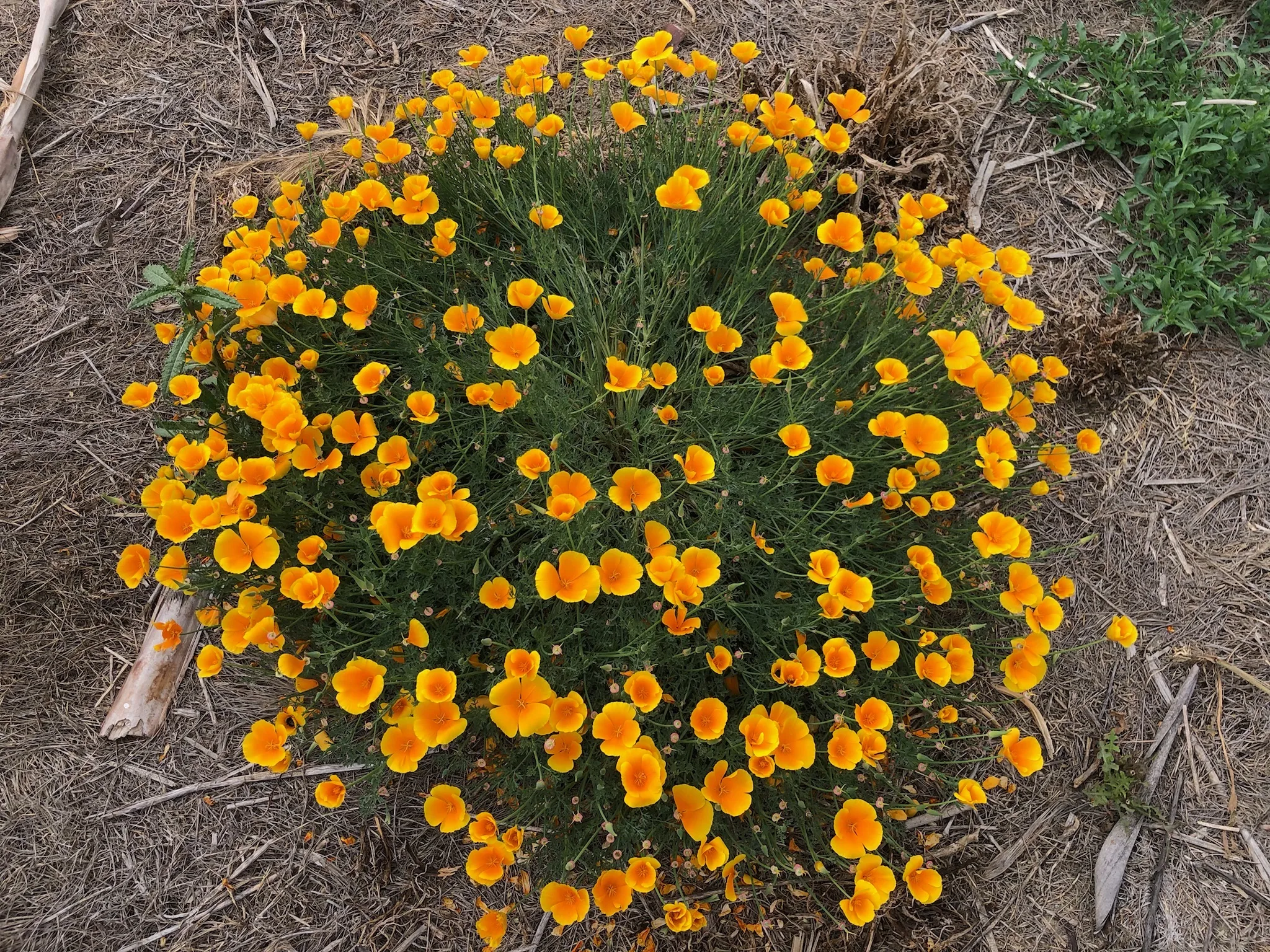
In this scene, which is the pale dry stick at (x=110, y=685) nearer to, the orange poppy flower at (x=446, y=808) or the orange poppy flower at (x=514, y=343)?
the orange poppy flower at (x=446, y=808)

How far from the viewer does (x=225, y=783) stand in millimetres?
2697

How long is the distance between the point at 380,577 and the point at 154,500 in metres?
0.69

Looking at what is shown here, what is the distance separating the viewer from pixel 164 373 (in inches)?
92.5

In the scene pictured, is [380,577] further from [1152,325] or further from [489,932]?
[1152,325]

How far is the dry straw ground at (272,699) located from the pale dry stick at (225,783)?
0.09ft

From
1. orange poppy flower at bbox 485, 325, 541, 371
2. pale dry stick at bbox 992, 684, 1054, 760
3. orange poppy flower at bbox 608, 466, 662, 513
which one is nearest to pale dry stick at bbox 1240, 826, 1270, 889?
pale dry stick at bbox 992, 684, 1054, 760

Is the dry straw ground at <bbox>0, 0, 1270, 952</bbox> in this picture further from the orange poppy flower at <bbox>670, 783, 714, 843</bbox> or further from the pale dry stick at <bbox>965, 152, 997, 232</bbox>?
the orange poppy flower at <bbox>670, 783, 714, 843</bbox>

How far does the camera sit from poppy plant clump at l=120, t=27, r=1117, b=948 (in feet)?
6.55

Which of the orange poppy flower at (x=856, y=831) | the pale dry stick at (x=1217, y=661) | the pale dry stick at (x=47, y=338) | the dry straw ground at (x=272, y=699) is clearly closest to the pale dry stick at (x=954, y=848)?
the dry straw ground at (x=272, y=699)

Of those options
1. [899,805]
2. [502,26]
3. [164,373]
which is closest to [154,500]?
[164,373]

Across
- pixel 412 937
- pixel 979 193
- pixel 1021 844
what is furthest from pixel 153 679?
pixel 979 193

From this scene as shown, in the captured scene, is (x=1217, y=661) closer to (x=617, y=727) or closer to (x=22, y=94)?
(x=617, y=727)

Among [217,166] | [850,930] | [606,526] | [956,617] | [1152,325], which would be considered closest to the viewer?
[606,526]

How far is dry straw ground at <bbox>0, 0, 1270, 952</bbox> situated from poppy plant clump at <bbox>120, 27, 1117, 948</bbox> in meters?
0.26
